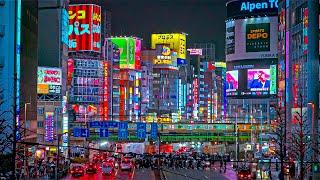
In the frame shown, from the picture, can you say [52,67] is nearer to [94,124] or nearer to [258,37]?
[94,124]

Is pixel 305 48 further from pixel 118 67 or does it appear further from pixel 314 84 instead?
pixel 118 67

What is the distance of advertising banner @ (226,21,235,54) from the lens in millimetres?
146250

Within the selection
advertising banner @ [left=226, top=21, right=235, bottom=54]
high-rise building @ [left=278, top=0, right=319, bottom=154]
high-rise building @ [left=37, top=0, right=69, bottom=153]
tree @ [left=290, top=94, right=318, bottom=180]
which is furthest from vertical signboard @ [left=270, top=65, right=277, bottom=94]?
tree @ [left=290, top=94, right=318, bottom=180]

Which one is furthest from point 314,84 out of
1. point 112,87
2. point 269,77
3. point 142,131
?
point 112,87

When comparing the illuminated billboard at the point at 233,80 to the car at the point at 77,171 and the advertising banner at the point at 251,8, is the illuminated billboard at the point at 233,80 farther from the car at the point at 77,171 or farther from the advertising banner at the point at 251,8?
the car at the point at 77,171

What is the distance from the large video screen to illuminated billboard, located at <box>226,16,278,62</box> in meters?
1.33

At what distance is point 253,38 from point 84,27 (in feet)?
108

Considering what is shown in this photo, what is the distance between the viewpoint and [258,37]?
5576 inches

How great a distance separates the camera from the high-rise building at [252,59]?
454 ft

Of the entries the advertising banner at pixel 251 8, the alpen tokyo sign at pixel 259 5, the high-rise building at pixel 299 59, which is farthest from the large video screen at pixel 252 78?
the high-rise building at pixel 299 59

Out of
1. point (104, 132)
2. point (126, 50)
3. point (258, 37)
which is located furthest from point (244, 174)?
point (126, 50)

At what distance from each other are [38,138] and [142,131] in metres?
14.2

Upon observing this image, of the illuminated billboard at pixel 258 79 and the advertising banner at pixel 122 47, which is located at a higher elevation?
the advertising banner at pixel 122 47

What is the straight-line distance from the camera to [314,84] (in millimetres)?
65938
